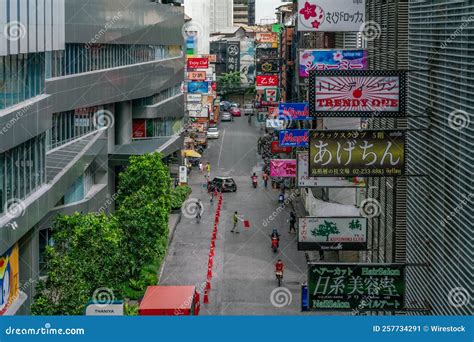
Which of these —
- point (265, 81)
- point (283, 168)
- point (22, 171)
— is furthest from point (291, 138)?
point (265, 81)

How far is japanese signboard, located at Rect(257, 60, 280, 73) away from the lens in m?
89.2

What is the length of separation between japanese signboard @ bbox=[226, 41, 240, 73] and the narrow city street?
286ft

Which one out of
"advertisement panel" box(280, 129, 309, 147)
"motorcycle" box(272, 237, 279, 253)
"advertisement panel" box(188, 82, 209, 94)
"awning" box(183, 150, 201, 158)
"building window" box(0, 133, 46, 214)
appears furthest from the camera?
"advertisement panel" box(188, 82, 209, 94)

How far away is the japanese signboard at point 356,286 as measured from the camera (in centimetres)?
1853

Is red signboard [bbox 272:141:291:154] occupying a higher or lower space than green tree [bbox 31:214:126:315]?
higher

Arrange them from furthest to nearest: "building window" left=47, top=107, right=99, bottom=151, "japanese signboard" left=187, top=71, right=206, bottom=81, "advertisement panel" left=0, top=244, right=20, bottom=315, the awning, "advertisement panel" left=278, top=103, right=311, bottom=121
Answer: "japanese signboard" left=187, top=71, right=206, bottom=81 < the awning < "advertisement panel" left=278, top=103, right=311, bottom=121 < "building window" left=47, top=107, right=99, bottom=151 < "advertisement panel" left=0, top=244, right=20, bottom=315

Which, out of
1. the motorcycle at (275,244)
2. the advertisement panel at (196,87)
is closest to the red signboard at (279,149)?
the motorcycle at (275,244)

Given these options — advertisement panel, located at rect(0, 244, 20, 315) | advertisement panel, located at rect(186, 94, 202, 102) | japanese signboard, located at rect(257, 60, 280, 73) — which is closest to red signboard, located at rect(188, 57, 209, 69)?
japanese signboard, located at rect(257, 60, 280, 73)

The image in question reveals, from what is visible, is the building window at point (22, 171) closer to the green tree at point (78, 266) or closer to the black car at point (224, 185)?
the green tree at point (78, 266)

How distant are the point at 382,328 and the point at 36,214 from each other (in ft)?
62.3

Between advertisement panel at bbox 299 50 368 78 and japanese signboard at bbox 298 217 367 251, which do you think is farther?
advertisement panel at bbox 299 50 368 78

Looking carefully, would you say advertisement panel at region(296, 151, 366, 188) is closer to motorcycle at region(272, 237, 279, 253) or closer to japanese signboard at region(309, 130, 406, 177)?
japanese signboard at region(309, 130, 406, 177)

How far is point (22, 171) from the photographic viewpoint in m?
29.3

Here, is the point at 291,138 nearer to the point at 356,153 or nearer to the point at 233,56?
the point at 356,153
